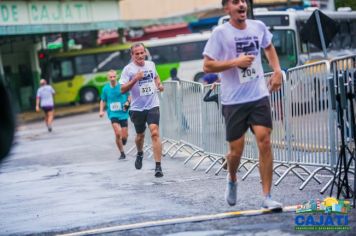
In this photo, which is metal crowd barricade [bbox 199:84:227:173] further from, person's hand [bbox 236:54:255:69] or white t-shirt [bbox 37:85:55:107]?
white t-shirt [bbox 37:85:55:107]

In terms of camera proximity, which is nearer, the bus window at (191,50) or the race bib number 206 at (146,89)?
the race bib number 206 at (146,89)

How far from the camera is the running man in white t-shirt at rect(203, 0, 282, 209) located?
25.2 feet

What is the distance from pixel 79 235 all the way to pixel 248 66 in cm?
208

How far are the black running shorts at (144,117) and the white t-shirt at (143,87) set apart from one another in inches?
2.3

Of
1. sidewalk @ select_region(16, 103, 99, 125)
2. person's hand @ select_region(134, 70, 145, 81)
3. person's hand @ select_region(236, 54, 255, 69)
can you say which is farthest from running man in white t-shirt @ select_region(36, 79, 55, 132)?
person's hand @ select_region(236, 54, 255, 69)

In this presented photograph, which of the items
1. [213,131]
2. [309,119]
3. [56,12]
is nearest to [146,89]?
[213,131]

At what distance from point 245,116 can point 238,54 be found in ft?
1.84

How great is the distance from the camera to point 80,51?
44281mm

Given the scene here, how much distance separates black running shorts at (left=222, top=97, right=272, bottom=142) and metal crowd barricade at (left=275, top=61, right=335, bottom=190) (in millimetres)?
1490

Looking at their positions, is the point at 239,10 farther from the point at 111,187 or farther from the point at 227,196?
the point at 111,187

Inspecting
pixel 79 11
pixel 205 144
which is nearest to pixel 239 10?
pixel 205 144

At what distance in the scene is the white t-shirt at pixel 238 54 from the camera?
25.4ft

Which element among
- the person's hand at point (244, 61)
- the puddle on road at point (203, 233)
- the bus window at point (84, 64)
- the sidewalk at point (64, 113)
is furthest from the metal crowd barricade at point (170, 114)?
the bus window at point (84, 64)

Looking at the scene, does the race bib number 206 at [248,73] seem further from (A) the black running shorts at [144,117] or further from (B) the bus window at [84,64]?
(B) the bus window at [84,64]
